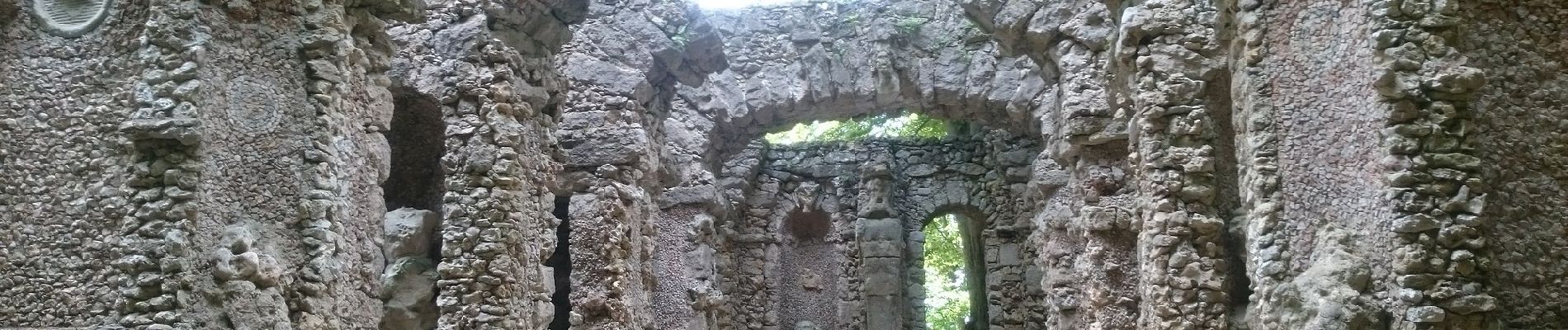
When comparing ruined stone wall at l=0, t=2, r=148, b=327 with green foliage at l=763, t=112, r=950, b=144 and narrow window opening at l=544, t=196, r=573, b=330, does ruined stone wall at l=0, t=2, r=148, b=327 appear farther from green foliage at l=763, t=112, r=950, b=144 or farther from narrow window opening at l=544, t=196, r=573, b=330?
green foliage at l=763, t=112, r=950, b=144

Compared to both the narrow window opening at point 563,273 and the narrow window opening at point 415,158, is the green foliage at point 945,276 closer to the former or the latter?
the narrow window opening at point 563,273

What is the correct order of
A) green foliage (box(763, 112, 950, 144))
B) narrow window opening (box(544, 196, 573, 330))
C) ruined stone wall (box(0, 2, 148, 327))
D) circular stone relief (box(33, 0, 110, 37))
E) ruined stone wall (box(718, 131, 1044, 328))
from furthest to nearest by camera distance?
green foliage (box(763, 112, 950, 144)) < ruined stone wall (box(718, 131, 1044, 328)) < narrow window opening (box(544, 196, 573, 330)) < circular stone relief (box(33, 0, 110, 37)) < ruined stone wall (box(0, 2, 148, 327))

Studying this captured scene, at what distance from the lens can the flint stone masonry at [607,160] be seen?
8.83ft

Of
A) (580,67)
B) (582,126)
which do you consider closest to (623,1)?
(580,67)

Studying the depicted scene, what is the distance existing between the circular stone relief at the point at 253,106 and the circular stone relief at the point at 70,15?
40 cm

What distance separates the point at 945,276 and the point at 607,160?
13.1 meters

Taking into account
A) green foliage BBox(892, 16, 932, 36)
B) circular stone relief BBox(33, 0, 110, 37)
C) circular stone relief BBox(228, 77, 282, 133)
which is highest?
green foliage BBox(892, 16, 932, 36)

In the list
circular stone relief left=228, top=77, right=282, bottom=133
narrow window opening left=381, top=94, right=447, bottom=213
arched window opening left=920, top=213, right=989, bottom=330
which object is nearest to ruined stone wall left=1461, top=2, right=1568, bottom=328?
circular stone relief left=228, top=77, right=282, bottom=133

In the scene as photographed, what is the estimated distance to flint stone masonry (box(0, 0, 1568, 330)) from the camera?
2.69 meters

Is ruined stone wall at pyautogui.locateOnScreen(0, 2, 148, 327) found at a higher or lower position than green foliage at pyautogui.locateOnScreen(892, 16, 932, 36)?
lower

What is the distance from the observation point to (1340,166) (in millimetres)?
2949

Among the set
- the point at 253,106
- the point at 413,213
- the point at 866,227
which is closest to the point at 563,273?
the point at 413,213

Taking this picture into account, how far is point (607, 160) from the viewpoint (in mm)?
7512

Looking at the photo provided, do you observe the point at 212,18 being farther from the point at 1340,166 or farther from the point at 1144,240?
the point at 1144,240
